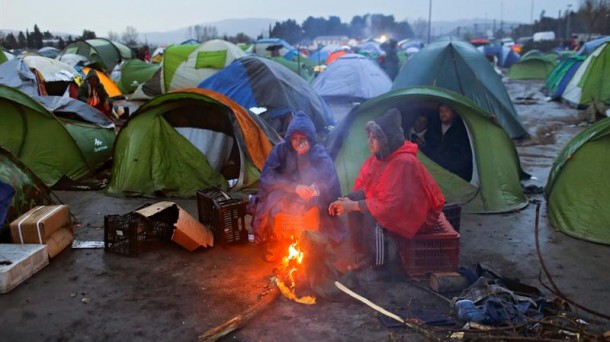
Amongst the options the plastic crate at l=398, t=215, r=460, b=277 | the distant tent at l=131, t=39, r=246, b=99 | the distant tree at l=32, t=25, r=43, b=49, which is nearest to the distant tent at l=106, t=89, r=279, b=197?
the plastic crate at l=398, t=215, r=460, b=277

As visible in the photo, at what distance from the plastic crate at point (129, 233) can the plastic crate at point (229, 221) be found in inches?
25.7

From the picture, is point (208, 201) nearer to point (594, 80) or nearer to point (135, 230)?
point (135, 230)

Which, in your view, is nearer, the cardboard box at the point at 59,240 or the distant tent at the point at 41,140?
the cardboard box at the point at 59,240

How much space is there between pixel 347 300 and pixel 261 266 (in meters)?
1.17

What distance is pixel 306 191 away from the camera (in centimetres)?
570

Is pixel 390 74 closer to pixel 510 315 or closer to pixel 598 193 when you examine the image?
pixel 598 193

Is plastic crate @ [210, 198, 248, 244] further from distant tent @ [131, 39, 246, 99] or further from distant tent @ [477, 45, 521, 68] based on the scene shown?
distant tent @ [477, 45, 521, 68]

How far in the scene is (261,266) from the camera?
218 inches

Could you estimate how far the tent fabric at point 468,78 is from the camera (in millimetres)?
11742

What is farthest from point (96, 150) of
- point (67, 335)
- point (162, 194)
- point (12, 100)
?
point (67, 335)

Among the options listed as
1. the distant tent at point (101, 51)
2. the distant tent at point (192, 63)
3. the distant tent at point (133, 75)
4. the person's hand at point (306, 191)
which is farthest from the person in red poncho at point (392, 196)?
the distant tent at point (101, 51)

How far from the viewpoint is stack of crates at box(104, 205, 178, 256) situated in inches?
227

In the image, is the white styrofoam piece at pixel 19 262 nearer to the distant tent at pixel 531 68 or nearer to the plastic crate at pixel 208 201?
the plastic crate at pixel 208 201

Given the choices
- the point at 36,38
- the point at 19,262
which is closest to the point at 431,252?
the point at 19,262
